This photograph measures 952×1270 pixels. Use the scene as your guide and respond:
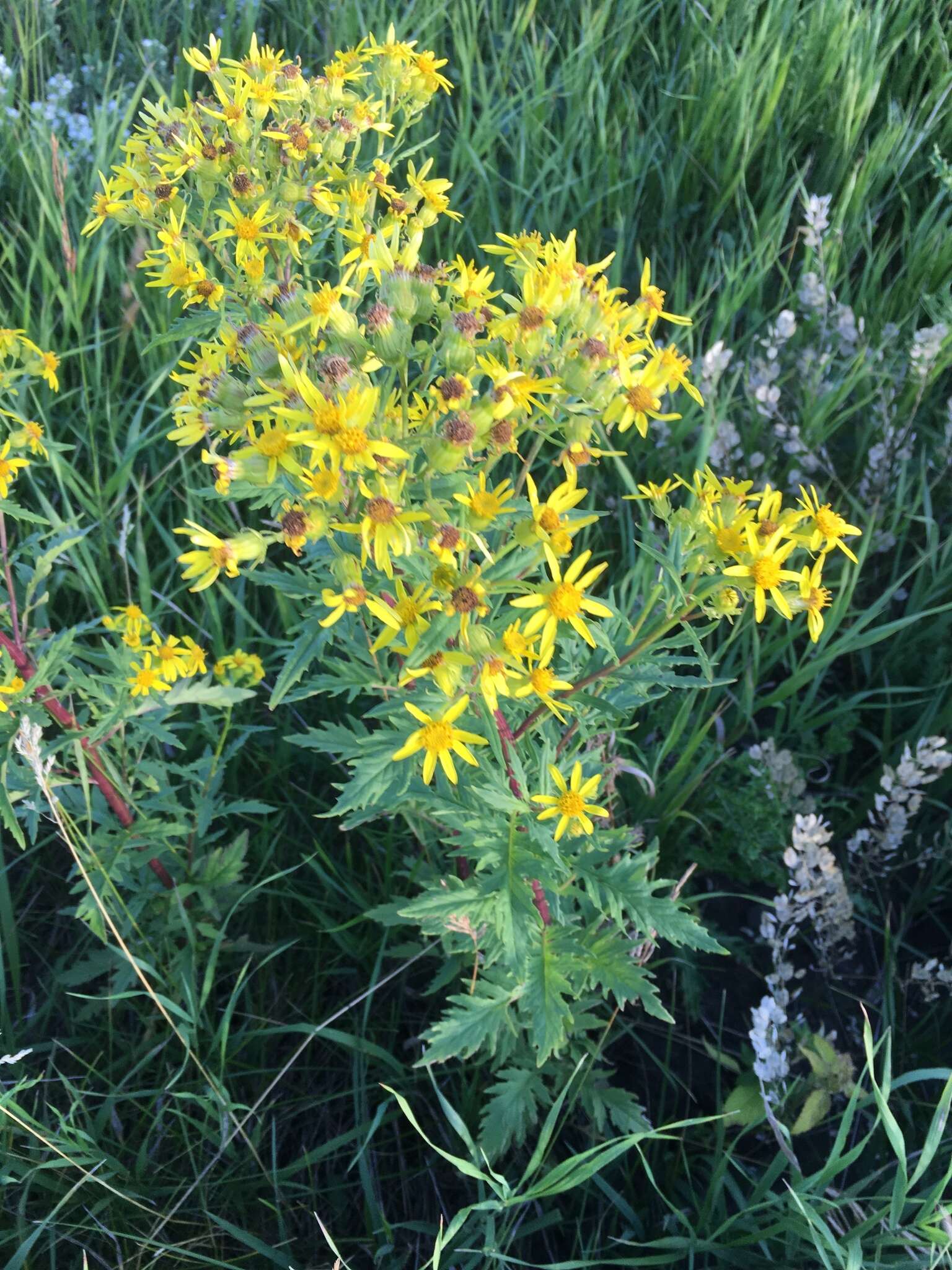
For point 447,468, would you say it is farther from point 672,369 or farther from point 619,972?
point 619,972

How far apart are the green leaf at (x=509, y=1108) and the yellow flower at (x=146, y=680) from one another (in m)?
0.97

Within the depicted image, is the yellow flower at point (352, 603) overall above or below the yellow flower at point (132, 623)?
above

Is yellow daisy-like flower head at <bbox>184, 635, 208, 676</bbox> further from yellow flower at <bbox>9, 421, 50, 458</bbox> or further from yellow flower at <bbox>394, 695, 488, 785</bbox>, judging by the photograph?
yellow flower at <bbox>394, 695, 488, 785</bbox>

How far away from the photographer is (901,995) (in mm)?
2010

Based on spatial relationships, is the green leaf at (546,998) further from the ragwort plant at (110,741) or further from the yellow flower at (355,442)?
the yellow flower at (355,442)

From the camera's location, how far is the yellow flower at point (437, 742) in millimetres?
1288

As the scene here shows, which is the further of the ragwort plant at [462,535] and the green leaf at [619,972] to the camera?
the green leaf at [619,972]

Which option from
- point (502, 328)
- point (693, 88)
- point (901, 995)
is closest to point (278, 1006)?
point (901, 995)

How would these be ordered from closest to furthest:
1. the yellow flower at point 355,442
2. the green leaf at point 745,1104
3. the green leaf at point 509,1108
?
the yellow flower at point 355,442 < the green leaf at point 509,1108 < the green leaf at point 745,1104

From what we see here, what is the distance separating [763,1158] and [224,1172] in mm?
1034

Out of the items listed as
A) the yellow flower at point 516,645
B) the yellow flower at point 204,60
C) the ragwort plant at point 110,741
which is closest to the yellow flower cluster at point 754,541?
the yellow flower at point 516,645

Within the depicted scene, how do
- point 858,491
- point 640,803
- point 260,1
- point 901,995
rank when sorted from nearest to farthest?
point 901,995 → point 640,803 → point 858,491 → point 260,1

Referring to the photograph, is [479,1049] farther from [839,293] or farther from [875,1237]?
[839,293]

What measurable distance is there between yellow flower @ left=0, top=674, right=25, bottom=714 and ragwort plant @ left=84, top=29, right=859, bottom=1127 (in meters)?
0.23
